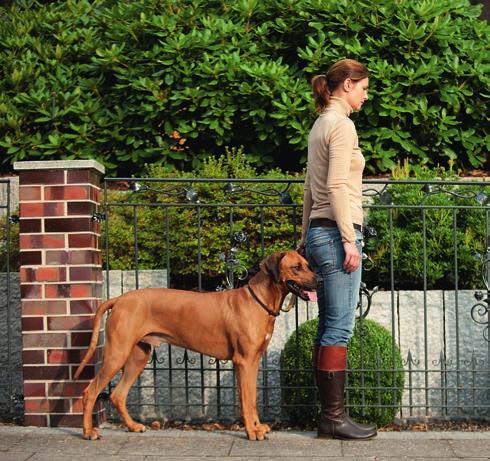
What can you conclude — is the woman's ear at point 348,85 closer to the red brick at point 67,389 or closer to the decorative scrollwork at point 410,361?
the decorative scrollwork at point 410,361

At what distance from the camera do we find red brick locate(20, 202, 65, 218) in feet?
22.3

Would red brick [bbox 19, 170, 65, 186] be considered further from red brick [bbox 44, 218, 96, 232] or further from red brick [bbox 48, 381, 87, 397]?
red brick [bbox 48, 381, 87, 397]

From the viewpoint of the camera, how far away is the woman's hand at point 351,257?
6.07m

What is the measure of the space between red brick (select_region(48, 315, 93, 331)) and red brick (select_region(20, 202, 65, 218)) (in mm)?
669

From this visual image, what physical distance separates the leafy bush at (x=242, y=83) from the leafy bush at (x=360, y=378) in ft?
7.42

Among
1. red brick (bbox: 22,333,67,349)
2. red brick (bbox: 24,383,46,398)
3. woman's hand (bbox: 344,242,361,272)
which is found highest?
woman's hand (bbox: 344,242,361,272)

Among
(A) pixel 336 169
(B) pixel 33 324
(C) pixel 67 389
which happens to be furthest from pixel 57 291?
(A) pixel 336 169

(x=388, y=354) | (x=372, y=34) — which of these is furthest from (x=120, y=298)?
(x=372, y=34)

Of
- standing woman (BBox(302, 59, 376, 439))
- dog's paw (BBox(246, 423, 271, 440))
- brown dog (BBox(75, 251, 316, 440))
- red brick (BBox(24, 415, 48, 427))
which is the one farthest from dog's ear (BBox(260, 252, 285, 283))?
red brick (BBox(24, 415, 48, 427))

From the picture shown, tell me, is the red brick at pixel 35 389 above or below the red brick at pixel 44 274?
below

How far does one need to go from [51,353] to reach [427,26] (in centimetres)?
427

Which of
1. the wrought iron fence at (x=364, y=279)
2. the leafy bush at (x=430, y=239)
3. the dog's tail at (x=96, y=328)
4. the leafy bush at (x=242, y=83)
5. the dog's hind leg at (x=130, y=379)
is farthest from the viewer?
the leafy bush at (x=242, y=83)

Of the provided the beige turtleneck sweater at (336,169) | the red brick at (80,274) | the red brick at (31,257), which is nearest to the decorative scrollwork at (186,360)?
the red brick at (80,274)

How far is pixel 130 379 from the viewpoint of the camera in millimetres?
6711
